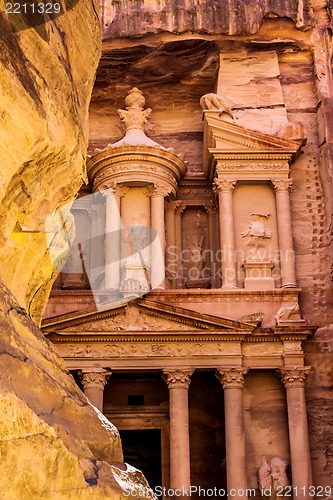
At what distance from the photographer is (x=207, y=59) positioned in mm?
22609

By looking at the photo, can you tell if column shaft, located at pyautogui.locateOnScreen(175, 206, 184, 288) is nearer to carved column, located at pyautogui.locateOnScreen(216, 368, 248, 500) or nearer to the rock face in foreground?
carved column, located at pyautogui.locateOnScreen(216, 368, 248, 500)

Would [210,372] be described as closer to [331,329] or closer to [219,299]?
[219,299]

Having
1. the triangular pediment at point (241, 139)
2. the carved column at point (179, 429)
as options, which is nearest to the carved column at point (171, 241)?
the triangular pediment at point (241, 139)

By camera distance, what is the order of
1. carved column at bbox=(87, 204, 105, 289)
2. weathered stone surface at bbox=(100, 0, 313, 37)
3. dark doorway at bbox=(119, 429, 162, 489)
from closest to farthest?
dark doorway at bbox=(119, 429, 162, 489) → carved column at bbox=(87, 204, 105, 289) → weathered stone surface at bbox=(100, 0, 313, 37)

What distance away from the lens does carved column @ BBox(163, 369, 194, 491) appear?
1602cm

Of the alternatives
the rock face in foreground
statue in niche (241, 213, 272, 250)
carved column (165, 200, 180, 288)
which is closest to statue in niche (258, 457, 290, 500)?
statue in niche (241, 213, 272, 250)

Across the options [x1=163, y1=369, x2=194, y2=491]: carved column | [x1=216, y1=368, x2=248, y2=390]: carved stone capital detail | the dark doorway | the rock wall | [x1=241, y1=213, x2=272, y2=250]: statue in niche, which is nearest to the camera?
the rock wall

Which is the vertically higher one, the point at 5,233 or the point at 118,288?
the point at 118,288

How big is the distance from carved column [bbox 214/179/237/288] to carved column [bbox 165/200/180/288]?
1.97 m

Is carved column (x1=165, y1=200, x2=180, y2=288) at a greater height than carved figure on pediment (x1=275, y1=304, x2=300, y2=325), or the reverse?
carved column (x1=165, y1=200, x2=180, y2=288)

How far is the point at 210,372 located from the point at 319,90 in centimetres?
947

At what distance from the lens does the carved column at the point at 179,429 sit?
52.5 feet

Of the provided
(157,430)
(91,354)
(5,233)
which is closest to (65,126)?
(5,233)

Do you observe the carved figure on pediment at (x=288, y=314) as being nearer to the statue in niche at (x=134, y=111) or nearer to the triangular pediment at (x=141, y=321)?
Result: the triangular pediment at (x=141, y=321)
